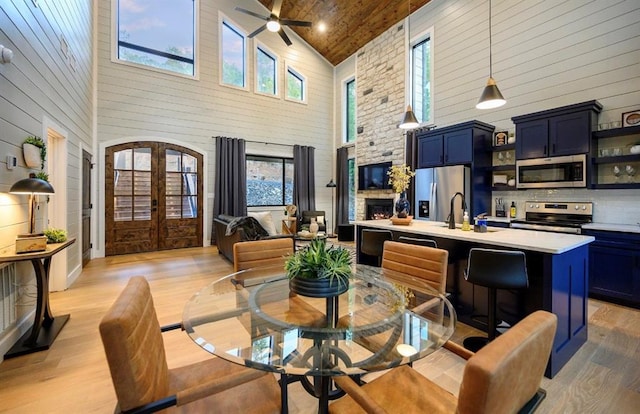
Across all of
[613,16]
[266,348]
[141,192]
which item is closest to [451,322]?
[266,348]

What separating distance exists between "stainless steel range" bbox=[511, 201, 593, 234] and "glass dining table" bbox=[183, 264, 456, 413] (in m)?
3.12

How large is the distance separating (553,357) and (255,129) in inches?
283

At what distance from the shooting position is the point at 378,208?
727cm

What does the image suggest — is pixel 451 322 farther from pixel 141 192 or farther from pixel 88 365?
pixel 141 192

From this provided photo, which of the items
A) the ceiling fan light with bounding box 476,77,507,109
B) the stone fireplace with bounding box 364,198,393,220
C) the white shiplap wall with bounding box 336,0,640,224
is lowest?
the stone fireplace with bounding box 364,198,393,220

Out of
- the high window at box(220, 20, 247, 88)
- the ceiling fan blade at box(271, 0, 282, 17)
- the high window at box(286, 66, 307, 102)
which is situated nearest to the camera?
the ceiling fan blade at box(271, 0, 282, 17)

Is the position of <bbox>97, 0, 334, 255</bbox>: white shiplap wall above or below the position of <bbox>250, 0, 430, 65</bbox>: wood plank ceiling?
below

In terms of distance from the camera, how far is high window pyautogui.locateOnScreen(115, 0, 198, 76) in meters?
6.07

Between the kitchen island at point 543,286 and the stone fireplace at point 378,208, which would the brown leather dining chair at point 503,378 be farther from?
the stone fireplace at point 378,208

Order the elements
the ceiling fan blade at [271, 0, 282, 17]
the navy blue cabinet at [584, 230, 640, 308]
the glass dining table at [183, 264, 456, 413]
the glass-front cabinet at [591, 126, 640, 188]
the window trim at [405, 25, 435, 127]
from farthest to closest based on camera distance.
Answer: the window trim at [405, 25, 435, 127], the ceiling fan blade at [271, 0, 282, 17], the glass-front cabinet at [591, 126, 640, 188], the navy blue cabinet at [584, 230, 640, 308], the glass dining table at [183, 264, 456, 413]

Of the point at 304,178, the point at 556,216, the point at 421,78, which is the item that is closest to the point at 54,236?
the point at 304,178

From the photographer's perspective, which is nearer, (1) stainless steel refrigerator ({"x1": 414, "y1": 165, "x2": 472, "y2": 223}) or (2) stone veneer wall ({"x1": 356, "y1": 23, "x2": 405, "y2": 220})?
(1) stainless steel refrigerator ({"x1": 414, "y1": 165, "x2": 472, "y2": 223})

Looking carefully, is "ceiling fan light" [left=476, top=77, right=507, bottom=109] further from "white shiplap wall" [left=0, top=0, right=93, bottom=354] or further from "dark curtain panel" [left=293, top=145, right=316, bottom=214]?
"dark curtain panel" [left=293, top=145, right=316, bottom=214]

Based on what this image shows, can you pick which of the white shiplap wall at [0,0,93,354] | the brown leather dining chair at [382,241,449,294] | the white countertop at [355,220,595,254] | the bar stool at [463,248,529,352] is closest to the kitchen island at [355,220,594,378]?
the white countertop at [355,220,595,254]
